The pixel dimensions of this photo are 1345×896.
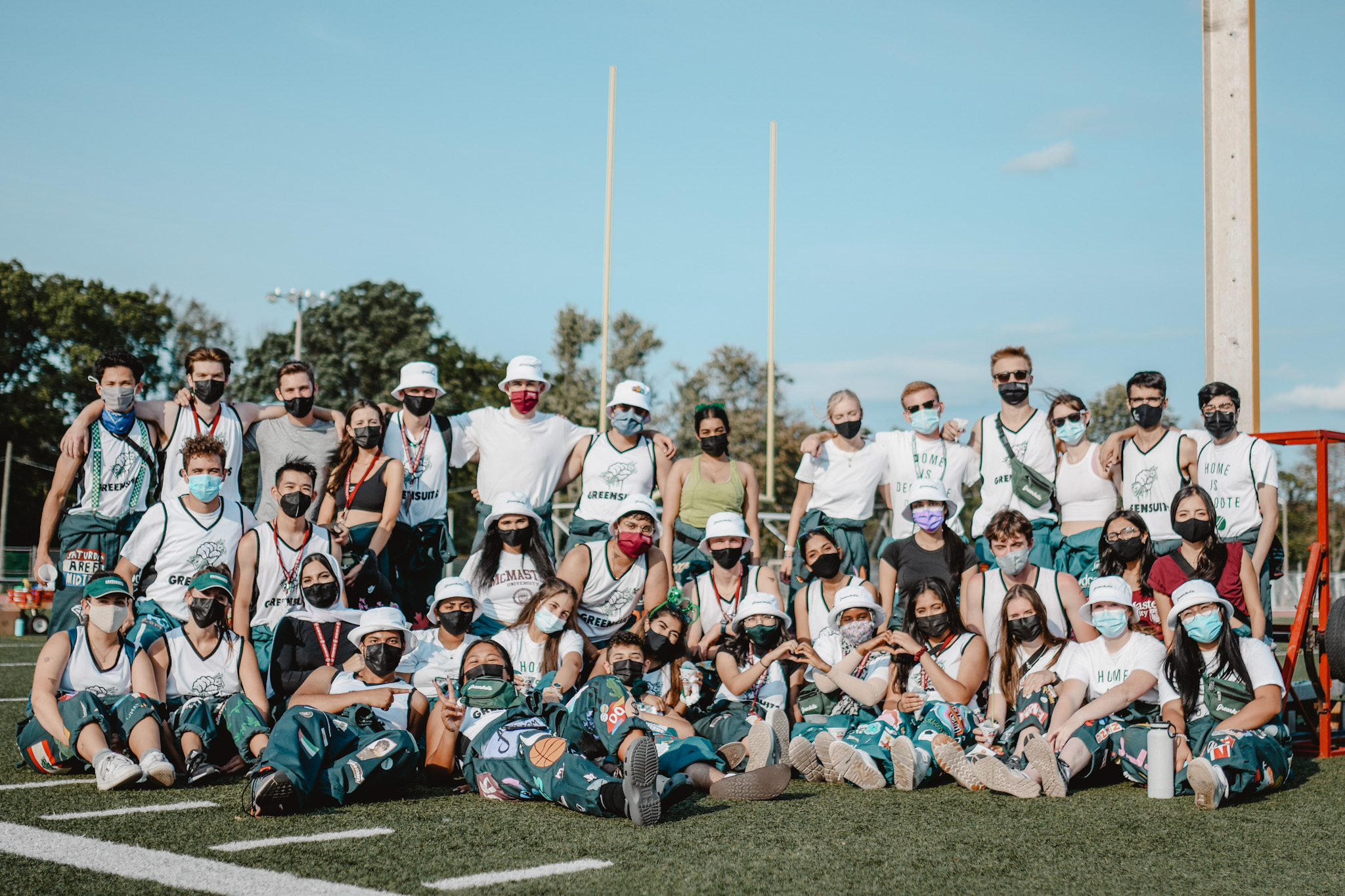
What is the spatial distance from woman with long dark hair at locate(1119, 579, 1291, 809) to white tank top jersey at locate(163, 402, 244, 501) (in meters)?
5.55

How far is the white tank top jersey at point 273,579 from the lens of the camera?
7078 mm

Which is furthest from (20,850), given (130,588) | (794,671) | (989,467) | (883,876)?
(989,467)

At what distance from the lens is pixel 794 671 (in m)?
7.37

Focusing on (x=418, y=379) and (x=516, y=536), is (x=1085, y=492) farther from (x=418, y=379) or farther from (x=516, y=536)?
(x=418, y=379)

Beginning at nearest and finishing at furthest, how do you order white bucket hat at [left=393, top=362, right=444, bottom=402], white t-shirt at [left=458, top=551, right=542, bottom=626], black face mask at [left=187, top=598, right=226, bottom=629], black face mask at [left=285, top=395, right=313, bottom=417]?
1. black face mask at [left=187, top=598, right=226, bottom=629]
2. white t-shirt at [left=458, top=551, right=542, bottom=626]
3. black face mask at [left=285, top=395, right=313, bottom=417]
4. white bucket hat at [left=393, top=362, right=444, bottom=402]

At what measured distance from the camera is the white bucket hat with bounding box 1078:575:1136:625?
6.53 m

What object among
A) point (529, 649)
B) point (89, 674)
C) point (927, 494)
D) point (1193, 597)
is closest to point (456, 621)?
point (529, 649)

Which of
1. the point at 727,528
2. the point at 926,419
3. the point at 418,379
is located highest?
the point at 418,379

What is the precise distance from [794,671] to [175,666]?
3545 mm

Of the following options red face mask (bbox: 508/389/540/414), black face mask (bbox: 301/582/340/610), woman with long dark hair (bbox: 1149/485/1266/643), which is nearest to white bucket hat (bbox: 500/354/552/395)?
red face mask (bbox: 508/389/540/414)

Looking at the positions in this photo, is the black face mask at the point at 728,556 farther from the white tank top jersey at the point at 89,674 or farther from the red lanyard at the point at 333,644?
the white tank top jersey at the point at 89,674

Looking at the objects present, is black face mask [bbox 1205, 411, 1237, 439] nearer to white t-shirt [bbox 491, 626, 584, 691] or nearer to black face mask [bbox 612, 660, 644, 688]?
black face mask [bbox 612, 660, 644, 688]

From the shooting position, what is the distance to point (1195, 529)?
7.20 metres

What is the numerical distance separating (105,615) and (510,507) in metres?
2.39
